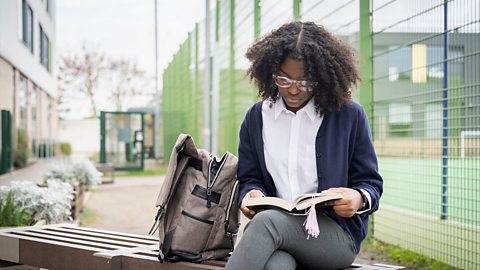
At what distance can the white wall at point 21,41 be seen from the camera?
557 inches

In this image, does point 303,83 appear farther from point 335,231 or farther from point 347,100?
point 335,231

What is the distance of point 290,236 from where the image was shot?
2482mm

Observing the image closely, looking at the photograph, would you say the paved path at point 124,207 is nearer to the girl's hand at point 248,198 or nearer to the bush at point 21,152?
the bush at point 21,152

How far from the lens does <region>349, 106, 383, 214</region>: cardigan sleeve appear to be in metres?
2.70

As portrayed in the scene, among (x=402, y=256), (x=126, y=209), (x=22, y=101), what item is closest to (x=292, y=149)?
(x=402, y=256)

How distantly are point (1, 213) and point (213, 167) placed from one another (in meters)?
2.44

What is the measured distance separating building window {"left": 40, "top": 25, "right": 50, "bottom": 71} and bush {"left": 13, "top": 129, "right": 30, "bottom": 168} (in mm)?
7318

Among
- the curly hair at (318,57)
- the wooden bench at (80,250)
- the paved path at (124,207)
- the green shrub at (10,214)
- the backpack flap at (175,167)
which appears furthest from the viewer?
the paved path at (124,207)

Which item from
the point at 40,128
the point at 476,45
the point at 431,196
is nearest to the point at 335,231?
the point at 476,45

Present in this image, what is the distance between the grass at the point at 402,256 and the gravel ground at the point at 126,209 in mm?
91

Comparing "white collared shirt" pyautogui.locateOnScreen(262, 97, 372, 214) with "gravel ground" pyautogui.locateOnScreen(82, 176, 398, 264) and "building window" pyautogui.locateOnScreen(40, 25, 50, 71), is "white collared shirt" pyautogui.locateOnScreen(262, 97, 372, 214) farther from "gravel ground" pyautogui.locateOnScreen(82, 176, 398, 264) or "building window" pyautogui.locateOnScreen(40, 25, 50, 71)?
"building window" pyautogui.locateOnScreen(40, 25, 50, 71)

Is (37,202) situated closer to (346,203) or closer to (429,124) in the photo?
(429,124)

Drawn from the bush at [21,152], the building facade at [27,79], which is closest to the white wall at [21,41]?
the building facade at [27,79]

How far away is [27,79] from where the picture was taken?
727 inches
